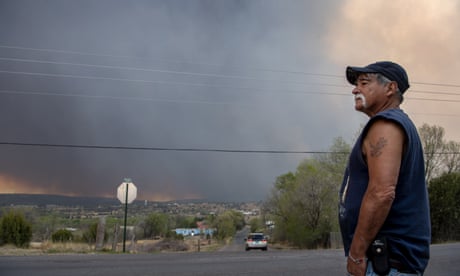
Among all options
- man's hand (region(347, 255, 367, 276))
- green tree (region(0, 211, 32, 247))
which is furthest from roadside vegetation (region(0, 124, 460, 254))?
man's hand (region(347, 255, 367, 276))

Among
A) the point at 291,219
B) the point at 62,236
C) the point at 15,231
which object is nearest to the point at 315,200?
the point at 291,219

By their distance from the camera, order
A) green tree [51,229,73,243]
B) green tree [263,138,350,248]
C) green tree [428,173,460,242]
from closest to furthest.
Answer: green tree [51,229,73,243]
green tree [428,173,460,242]
green tree [263,138,350,248]

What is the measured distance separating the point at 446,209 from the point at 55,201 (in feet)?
87.1

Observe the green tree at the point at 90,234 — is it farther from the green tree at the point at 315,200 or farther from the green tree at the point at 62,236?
the green tree at the point at 315,200

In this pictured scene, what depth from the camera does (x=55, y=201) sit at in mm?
22266

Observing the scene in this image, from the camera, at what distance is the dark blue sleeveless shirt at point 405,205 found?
7.19 feet

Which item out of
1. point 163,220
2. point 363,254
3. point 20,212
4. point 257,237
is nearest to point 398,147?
point 363,254

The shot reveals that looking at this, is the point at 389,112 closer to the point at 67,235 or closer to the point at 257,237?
the point at 67,235

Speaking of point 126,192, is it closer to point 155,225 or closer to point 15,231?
point 15,231

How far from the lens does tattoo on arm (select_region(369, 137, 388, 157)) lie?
2.21 meters

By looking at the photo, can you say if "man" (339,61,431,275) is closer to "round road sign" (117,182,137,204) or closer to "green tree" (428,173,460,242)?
"round road sign" (117,182,137,204)

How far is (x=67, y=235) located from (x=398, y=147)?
2149 cm

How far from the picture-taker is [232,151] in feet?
83.0

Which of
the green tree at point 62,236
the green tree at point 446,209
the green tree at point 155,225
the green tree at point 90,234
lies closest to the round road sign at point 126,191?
the green tree at point 90,234
